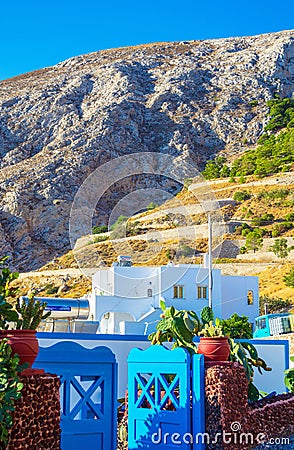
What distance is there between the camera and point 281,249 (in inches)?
1816

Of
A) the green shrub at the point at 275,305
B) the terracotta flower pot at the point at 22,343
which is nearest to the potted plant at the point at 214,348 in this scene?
the terracotta flower pot at the point at 22,343

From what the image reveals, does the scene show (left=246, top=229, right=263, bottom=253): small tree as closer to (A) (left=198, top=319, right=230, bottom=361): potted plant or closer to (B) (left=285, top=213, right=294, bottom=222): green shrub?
(B) (left=285, top=213, right=294, bottom=222): green shrub

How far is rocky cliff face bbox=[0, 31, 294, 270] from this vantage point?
219 feet

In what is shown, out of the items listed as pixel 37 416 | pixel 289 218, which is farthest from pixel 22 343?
pixel 289 218

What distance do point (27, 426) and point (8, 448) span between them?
21cm

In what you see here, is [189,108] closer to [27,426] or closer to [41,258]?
[41,258]

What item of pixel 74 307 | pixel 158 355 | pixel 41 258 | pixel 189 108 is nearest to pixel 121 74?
pixel 189 108

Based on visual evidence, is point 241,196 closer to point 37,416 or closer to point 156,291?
point 156,291

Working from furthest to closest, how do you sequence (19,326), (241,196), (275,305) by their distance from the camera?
1. (241,196)
2. (275,305)
3. (19,326)

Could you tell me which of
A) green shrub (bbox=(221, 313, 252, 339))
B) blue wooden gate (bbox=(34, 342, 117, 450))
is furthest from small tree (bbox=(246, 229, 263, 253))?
blue wooden gate (bbox=(34, 342, 117, 450))

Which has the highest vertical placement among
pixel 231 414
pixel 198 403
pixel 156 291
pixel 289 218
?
pixel 289 218

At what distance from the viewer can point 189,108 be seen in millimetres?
80688

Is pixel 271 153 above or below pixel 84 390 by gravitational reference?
above
